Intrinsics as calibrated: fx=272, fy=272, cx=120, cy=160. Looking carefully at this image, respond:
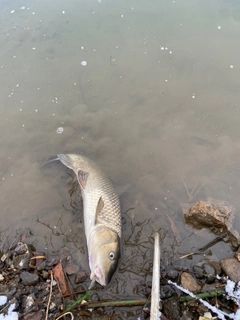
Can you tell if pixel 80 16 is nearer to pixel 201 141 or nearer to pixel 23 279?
pixel 201 141

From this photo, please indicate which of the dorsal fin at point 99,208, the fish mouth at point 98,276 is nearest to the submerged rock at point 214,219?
the dorsal fin at point 99,208

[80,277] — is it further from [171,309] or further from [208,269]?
[208,269]

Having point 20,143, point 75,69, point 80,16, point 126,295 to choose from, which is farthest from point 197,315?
point 80,16

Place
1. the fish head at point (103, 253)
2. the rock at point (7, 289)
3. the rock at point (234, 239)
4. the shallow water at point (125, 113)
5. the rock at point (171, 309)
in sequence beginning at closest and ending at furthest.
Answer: the rock at point (171, 309), the fish head at point (103, 253), the rock at point (7, 289), the rock at point (234, 239), the shallow water at point (125, 113)

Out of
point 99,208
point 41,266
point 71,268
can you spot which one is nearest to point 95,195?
point 99,208

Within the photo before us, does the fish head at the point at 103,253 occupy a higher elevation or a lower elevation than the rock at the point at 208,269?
higher

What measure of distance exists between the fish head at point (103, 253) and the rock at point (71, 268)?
286 millimetres

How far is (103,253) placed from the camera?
2.82 m

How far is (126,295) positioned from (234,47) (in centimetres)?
496

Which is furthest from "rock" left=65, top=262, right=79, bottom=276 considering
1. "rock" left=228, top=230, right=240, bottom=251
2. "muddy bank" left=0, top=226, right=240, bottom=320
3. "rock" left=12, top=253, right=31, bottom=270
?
"rock" left=228, top=230, right=240, bottom=251

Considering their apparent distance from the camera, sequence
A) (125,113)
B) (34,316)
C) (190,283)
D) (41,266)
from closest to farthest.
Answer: (34,316) < (190,283) < (41,266) < (125,113)

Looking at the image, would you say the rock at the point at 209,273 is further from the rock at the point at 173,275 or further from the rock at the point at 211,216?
the rock at the point at 211,216

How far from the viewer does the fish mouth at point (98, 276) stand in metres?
2.70

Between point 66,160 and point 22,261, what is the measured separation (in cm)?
144
